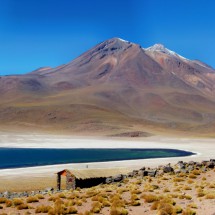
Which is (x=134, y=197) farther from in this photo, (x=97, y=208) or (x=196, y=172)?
(x=196, y=172)

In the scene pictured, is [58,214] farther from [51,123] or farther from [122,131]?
[51,123]

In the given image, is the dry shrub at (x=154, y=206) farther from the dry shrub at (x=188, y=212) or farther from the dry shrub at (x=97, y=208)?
the dry shrub at (x=97, y=208)

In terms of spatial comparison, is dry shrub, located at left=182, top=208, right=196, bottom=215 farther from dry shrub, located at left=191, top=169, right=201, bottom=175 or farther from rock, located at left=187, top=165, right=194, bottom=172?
rock, located at left=187, top=165, right=194, bottom=172

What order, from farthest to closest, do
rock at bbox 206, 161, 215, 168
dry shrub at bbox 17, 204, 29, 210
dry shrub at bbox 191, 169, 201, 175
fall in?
rock at bbox 206, 161, 215, 168
dry shrub at bbox 191, 169, 201, 175
dry shrub at bbox 17, 204, 29, 210

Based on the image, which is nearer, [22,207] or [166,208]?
[166,208]

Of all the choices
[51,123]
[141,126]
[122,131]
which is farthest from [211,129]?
[51,123]

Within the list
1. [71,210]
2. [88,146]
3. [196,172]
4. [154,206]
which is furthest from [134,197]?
[88,146]

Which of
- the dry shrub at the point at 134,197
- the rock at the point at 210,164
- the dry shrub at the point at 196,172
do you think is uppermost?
the rock at the point at 210,164

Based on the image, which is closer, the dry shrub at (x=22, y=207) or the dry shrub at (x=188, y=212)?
the dry shrub at (x=188, y=212)

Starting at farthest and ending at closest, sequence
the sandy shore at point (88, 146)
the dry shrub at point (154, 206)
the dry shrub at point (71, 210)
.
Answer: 1. the sandy shore at point (88, 146)
2. the dry shrub at point (154, 206)
3. the dry shrub at point (71, 210)

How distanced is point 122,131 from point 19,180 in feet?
369

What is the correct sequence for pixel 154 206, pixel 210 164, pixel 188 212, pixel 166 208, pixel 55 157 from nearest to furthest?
pixel 188 212
pixel 166 208
pixel 154 206
pixel 210 164
pixel 55 157

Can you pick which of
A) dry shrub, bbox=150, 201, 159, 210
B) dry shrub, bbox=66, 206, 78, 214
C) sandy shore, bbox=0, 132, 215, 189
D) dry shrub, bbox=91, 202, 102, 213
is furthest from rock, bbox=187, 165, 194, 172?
sandy shore, bbox=0, 132, 215, 189

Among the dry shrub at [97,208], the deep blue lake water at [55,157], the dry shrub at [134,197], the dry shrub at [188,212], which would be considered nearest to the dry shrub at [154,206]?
the dry shrub at [188,212]
